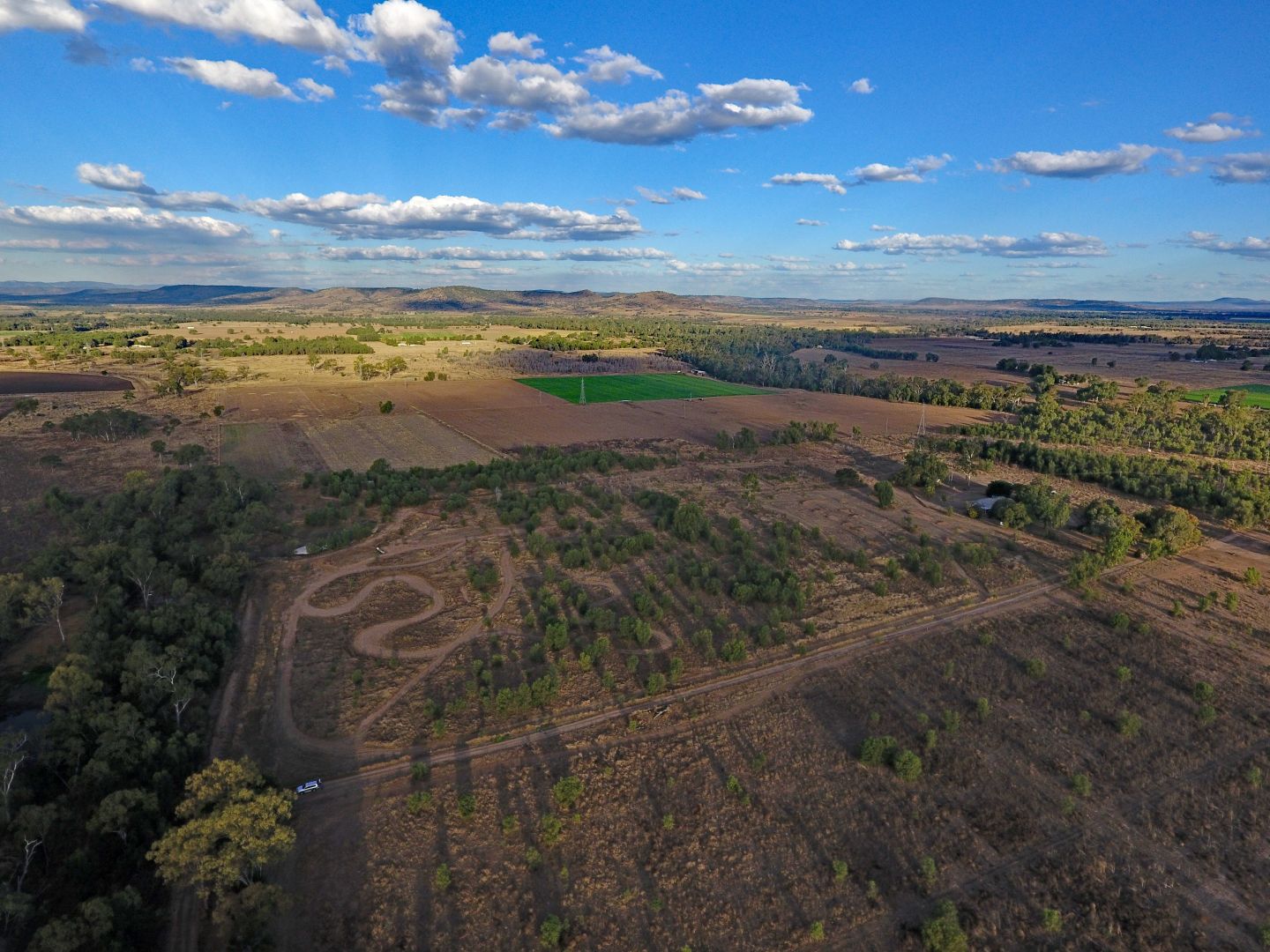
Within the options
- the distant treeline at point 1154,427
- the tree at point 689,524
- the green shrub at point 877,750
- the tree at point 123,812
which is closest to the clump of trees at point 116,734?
the tree at point 123,812

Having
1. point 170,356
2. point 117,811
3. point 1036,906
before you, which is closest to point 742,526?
point 1036,906

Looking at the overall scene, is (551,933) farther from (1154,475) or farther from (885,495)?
(1154,475)

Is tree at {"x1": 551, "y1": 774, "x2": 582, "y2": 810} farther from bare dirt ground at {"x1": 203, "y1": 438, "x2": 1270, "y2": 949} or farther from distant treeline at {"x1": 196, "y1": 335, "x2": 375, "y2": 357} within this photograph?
distant treeline at {"x1": 196, "y1": 335, "x2": 375, "y2": 357}

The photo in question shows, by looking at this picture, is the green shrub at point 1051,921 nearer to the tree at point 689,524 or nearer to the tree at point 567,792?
the tree at point 567,792

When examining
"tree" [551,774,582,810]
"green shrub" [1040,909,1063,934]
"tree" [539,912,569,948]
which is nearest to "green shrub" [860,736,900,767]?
"green shrub" [1040,909,1063,934]

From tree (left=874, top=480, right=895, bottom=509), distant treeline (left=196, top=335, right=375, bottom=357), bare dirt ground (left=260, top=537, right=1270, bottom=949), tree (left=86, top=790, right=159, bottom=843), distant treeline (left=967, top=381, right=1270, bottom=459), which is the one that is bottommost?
bare dirt ground (left=260, top=537, right=1270, bottom=949)

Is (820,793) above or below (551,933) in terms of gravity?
below

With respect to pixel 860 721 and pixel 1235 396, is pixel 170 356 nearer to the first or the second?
pixel 860 721

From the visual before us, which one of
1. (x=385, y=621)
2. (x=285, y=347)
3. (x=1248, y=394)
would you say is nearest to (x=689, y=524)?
(x=385, y=621)
